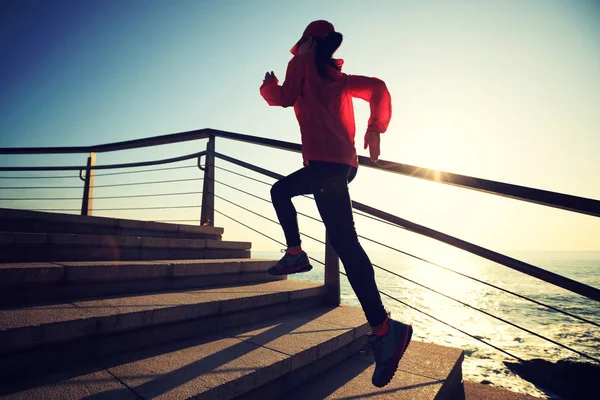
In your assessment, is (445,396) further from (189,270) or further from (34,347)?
(34,347)

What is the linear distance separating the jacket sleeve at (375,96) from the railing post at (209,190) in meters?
2.84

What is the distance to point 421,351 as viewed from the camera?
7.92 ft

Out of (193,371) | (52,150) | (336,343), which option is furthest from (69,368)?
(52,150)

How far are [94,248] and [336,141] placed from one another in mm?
2098

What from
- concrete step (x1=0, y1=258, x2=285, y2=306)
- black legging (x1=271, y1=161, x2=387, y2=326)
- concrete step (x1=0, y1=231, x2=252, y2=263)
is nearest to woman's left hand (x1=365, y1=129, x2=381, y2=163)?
black legging (x1=271, y1=161, x2=387, y2=326)

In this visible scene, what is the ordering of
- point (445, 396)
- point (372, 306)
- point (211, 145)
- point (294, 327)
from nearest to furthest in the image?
point (372, 306) < point (445, 396) < point (294, 327) < point (211, 145)

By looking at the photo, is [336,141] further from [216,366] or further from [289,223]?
[216,366]

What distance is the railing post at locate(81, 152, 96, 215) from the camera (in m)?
4.74

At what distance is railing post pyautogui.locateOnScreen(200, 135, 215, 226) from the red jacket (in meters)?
2.64

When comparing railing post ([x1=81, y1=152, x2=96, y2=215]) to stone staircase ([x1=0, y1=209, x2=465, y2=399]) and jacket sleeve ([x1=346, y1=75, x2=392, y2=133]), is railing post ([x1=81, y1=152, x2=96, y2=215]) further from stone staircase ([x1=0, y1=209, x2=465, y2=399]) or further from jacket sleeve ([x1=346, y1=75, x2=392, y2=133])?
jacket sleeve ([x1=346, y1=75, x2=392, y2=133])

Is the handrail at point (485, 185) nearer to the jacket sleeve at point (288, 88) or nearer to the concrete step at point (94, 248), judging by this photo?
the jacket sleeve at point (288, 88)

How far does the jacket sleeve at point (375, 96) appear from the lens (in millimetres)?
1826

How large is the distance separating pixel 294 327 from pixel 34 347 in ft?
4.70

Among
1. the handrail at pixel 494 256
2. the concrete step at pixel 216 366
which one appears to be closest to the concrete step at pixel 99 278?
the concrete step at pixel 216 366
